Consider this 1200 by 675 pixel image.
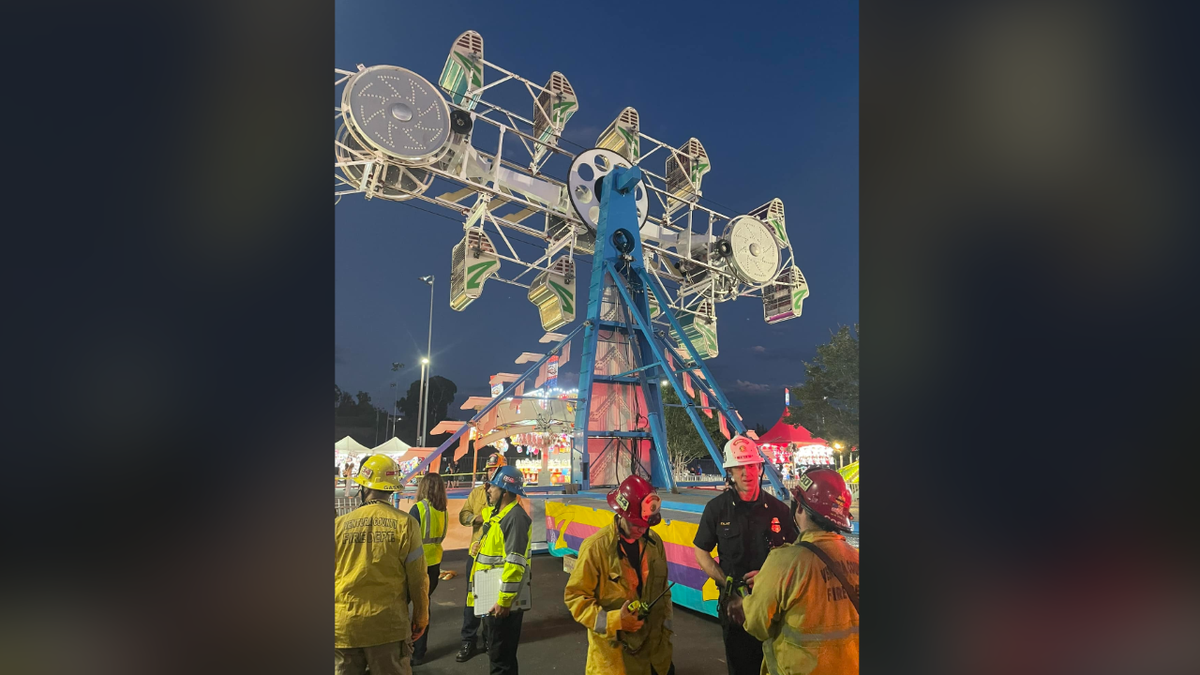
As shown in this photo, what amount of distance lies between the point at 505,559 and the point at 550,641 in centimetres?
137

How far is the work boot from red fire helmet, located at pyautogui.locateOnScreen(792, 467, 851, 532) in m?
3.43

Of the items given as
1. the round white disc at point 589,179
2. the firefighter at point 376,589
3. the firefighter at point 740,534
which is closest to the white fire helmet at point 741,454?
the firefighter at point 740,534

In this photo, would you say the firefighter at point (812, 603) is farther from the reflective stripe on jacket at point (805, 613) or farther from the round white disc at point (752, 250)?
the round white disc at point (752, 250)

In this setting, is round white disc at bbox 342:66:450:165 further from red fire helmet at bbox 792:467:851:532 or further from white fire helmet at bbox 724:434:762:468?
red fire helmet at bbox 792:467:851:532

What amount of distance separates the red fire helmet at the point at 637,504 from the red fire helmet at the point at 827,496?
86 cm

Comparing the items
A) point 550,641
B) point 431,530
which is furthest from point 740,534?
point 431,530

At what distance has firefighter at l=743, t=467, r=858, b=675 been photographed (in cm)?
212

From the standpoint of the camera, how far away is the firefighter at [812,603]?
2123 millimetres

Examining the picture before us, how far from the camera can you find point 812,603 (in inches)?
84.0

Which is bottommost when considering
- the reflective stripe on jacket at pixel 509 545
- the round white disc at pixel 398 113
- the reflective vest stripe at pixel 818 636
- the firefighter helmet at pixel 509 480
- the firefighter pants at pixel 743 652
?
the firefighter pants at pixel 743 652

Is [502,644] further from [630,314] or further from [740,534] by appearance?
[630,314]

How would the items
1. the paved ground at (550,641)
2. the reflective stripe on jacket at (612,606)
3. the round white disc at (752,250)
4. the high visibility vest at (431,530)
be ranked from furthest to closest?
1. the round white disc at (752,250)
2. the high visibility vest at (431,530)
3. the paved ground at (550,641)
4. the reflective stripe on jacket at (612,606)
